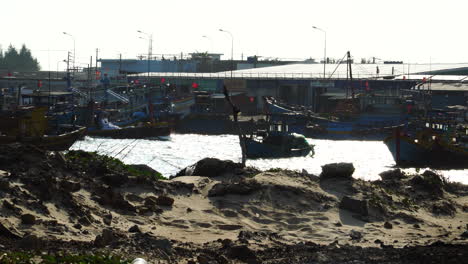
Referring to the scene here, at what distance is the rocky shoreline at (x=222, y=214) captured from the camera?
14211mm

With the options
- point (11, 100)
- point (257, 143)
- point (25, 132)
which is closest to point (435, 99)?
point (257, 143)

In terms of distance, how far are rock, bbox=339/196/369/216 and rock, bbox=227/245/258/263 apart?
5394 millimetres

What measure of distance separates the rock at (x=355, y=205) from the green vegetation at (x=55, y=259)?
27.2ft

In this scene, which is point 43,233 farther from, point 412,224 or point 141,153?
point 141,153

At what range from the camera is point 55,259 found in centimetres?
1173

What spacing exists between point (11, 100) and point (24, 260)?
Result: 199 feet

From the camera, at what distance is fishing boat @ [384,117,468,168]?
52.4m

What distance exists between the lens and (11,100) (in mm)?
69812

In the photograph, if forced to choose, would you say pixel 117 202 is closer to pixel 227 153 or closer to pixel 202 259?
pixel 202 259

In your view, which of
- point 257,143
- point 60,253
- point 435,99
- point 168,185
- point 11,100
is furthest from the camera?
point 435,99

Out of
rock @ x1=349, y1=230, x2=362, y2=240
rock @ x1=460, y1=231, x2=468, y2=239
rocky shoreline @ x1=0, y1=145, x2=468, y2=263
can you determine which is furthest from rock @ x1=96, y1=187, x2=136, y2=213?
rock @ x1=460, y1=231, x2=468, y2=239

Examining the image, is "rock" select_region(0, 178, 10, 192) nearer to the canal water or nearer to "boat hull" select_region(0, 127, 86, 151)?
"boat hull" select_region(0, 127, 86, 151)

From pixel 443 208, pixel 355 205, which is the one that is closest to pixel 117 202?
pixel 355 205

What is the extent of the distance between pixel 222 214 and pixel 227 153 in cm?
4308
